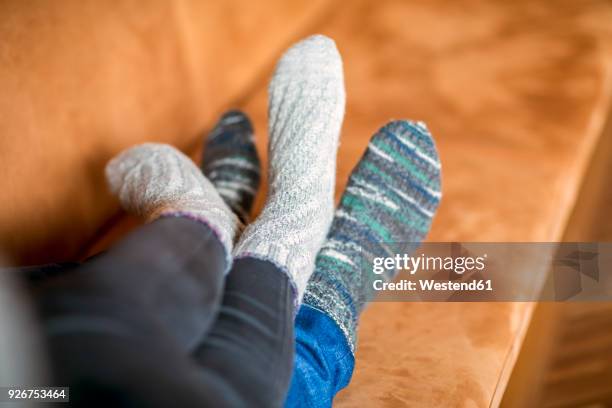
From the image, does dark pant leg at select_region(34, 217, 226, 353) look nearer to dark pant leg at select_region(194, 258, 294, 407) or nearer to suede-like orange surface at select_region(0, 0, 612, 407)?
dark pant leg at select_region(194, 258, 294, 407)

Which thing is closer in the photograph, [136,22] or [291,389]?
[291,389]

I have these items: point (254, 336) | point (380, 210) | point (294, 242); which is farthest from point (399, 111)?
point (254, 336)

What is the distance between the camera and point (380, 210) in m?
0.75

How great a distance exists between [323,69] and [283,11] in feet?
1.05

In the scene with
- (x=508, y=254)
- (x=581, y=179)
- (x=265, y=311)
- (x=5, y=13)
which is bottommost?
(x=265, y=311)

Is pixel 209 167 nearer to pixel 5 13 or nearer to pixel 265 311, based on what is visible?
pixel 5 13

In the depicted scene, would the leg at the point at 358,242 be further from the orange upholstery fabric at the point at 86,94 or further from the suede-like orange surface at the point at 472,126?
the orange upholstery fabric at the point at 86,94

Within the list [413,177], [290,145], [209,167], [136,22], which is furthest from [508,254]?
[136,22]

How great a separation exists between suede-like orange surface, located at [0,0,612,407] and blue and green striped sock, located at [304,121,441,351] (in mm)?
32

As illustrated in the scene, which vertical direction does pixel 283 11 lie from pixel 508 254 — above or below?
above

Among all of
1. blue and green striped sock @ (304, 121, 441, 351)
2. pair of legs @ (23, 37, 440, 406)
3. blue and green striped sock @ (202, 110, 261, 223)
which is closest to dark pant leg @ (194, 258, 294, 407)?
pair of legs @ (23, 37, 440, 406)

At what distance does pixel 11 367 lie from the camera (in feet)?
1.25

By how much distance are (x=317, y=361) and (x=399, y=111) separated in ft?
1.48

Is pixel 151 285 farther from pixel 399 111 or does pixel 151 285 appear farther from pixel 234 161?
pixel 399 111
